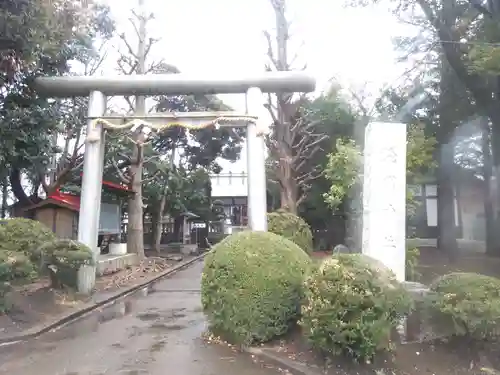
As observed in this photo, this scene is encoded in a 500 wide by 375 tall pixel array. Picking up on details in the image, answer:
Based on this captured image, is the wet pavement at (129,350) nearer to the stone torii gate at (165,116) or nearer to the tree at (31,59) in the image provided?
the stone torii gate at (165,116)

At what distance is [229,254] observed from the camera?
25.5 feet

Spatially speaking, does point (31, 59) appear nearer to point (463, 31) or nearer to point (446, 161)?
point (463, 31)

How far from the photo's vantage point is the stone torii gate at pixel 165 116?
484 inches

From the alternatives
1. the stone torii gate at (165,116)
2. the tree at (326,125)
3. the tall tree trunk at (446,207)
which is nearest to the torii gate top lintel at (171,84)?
the stone torii gate at (165,116)

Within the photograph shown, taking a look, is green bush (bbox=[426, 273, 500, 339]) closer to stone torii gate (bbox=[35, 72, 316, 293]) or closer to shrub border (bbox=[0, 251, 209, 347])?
shrub border (bbox=[0, 251, 209, 347])

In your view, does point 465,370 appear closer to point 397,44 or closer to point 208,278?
point 208,278

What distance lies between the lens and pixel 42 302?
10.9 meters

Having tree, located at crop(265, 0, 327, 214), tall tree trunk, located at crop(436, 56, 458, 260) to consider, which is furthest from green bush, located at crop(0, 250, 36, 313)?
tall tree trunk, located at crop(436, 56, 458, 260)

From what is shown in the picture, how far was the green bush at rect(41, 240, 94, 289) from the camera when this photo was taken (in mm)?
11188

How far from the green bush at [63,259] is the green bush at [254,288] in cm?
461

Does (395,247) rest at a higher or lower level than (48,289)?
higher

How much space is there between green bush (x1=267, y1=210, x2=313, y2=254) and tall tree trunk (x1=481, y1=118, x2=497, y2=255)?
11695 mm

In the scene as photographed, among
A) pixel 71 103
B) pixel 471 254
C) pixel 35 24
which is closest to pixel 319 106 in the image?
pixel 471 254

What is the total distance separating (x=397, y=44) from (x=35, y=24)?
1444cm
